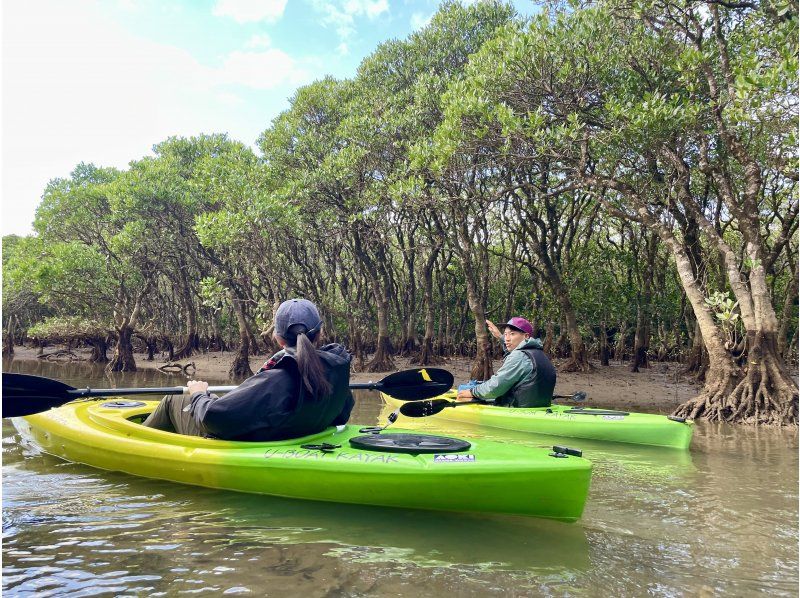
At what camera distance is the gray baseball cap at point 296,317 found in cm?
353

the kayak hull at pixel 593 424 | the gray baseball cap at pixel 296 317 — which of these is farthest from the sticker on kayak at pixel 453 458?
the kayak hull at pixel 593 424

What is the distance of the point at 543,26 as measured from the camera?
838cm

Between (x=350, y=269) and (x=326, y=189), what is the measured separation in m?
4.96

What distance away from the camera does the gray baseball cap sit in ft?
11.6

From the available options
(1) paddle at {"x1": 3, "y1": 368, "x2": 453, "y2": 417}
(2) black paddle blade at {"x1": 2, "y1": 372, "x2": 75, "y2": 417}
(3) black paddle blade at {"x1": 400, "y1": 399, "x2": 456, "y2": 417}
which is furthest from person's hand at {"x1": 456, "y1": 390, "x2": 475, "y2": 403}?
(2) black paddle blade at {"x1": 2, "y1": 372, "x2": 75, "y2": 417}

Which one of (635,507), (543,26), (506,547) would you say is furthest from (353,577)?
(543,26)

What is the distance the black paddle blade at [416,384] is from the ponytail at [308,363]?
151cm

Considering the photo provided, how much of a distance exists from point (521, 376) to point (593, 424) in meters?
0.87

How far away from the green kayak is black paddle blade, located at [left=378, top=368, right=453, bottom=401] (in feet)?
2.84

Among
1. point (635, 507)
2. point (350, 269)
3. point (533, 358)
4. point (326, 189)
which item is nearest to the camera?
point (635, 507)

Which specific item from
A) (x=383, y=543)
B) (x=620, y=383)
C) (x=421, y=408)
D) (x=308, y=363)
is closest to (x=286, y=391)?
(x=308, y=363)

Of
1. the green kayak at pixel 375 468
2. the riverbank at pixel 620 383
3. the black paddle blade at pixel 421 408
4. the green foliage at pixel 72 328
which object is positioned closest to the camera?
the green kayak at pixel 375 468

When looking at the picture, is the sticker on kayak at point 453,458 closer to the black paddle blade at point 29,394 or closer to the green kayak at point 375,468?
the green kayak at point 375,468

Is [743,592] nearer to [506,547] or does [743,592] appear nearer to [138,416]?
[506,547]
